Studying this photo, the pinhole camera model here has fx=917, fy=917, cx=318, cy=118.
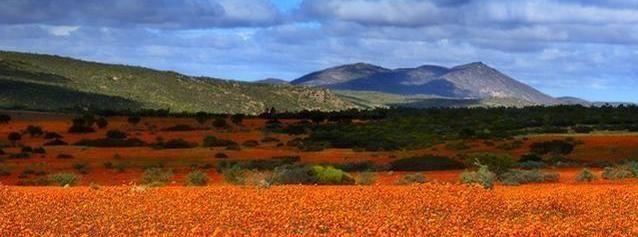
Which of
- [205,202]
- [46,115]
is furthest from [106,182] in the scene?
[46,115]

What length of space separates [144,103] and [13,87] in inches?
726

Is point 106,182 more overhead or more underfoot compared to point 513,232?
more underfoot

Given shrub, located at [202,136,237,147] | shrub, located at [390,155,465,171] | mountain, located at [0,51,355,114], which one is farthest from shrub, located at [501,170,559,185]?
mountain, located at [0,51,355,114]

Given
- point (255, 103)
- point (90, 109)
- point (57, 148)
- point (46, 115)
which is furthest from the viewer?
point (255, 103)

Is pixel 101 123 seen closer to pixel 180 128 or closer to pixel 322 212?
pixel 180 128

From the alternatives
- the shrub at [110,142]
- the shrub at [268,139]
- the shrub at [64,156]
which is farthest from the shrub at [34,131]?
the shrub at [64,156]

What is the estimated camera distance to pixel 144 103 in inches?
5202

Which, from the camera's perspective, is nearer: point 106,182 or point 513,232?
point 513,232

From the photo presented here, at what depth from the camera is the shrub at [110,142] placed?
6469 cm

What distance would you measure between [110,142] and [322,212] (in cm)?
5157

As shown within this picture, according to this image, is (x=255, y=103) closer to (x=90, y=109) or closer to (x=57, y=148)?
(x=90, y=109)

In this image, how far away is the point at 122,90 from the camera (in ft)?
459

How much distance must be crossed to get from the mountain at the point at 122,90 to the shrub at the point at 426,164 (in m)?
76.7

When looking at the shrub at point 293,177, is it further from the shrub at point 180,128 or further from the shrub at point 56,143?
the shrub at point 180,128
